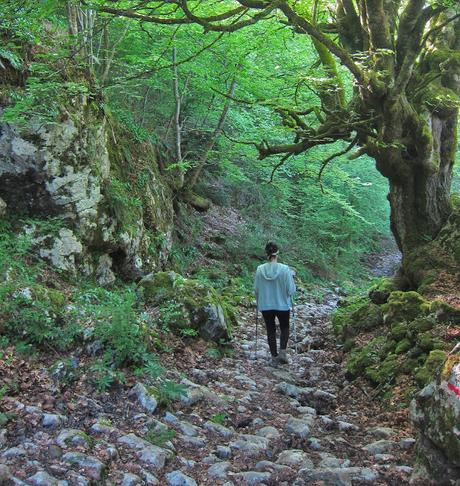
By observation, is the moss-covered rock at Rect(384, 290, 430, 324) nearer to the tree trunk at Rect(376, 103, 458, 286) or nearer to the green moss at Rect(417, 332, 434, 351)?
the green moss at Rect(417, 332, 434, 351)

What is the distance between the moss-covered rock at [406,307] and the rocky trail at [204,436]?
173 centimetres

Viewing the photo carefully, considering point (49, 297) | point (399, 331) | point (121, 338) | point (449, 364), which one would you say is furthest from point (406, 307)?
point (49, 297)

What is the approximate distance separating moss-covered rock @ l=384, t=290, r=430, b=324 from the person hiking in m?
1.79

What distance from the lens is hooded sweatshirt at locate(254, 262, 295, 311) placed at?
730 cm

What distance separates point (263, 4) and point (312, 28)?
2.82ft

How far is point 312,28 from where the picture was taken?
6.28 meters

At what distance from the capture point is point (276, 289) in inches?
289

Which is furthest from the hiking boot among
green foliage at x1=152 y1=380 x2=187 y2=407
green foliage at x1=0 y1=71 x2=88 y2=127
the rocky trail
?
green foliage at x1=0 y1=71 x2=88 y2=127

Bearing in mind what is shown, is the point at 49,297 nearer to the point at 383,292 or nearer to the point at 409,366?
the point at 409,366

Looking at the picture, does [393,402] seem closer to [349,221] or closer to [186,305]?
[186,305]

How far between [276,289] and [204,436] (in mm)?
3290

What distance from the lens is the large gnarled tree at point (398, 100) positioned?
25.1 feet

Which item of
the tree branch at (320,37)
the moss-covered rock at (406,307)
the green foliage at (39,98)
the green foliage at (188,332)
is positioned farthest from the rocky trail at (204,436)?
the tree branch at (320,37)

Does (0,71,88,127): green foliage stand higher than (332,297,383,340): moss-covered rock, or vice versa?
(0,71,88,127): green foliage
